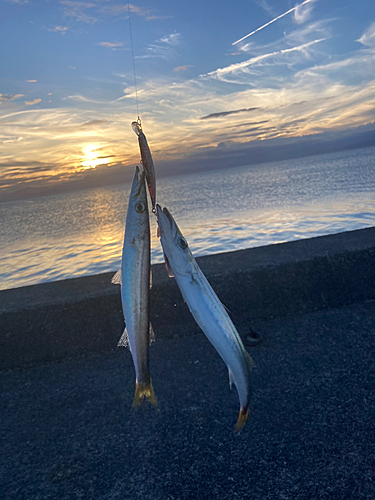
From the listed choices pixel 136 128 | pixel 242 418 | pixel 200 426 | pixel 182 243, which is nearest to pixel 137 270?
pixel 182 243

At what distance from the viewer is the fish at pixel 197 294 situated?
1654 mm

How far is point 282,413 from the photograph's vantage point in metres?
2.85

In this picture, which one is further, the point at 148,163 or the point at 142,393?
the point at 142,393

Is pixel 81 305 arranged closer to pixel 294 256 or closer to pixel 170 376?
pixel 170 376

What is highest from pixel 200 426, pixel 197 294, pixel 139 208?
pixel 139 208

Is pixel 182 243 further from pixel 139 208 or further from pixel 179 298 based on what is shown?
pixel 179 298

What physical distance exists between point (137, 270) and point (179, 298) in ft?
8.68

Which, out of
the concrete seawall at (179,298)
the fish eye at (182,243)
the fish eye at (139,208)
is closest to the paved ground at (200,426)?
the concrete seawall at (179,298)

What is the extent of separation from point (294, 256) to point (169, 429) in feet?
9.01

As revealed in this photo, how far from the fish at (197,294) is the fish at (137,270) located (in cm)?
9

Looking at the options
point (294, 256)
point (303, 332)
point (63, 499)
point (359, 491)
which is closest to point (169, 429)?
point (63, 499)

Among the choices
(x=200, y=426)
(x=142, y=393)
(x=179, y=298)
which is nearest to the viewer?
(x=142, y=393)

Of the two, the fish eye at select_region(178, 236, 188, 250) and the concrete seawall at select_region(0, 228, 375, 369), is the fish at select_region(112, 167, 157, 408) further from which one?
the concrete seawall at select_region(0, 228, 375, 369)

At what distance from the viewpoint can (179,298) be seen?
432 cm
